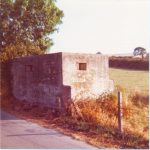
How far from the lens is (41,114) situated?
1388 centimetres

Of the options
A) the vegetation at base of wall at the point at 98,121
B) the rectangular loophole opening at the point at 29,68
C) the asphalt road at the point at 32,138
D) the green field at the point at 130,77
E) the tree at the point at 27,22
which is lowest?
the asphalt road at the point at 32,138

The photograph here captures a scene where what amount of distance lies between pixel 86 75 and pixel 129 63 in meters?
20.6

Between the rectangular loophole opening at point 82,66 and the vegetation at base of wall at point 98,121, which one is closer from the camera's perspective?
the vegetation at base of wall at point 98,121

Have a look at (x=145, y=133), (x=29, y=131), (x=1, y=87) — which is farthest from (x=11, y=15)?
(x=145, y=133)

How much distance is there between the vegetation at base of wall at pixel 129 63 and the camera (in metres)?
30.6

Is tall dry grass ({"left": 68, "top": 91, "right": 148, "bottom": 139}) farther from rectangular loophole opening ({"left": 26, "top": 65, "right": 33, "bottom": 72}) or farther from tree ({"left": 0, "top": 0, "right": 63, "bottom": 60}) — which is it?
tree ({"left": 0, "top": 0, "right": 63, "bottom": 60})

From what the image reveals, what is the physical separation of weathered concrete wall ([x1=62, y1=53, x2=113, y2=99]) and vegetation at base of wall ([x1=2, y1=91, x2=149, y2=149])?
62 cm

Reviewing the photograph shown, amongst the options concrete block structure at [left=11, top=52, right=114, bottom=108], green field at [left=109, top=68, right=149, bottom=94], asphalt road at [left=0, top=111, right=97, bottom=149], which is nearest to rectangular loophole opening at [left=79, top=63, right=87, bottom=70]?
concrete block structure at [left=11, top=52, right=114, bottom=108]

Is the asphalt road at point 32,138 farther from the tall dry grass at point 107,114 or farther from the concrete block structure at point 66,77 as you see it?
the concrete block structure at point 66,77

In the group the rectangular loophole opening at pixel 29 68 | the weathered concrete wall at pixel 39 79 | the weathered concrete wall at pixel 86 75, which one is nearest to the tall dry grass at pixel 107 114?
the weathered concrete wall at pixel 86 75

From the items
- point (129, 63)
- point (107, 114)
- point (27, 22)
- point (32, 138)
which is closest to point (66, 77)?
point (107, 114)

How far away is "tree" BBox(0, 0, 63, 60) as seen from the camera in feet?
75.5

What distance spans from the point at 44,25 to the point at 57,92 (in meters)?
10.8

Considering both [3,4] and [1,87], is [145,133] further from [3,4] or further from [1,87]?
[3,4]
